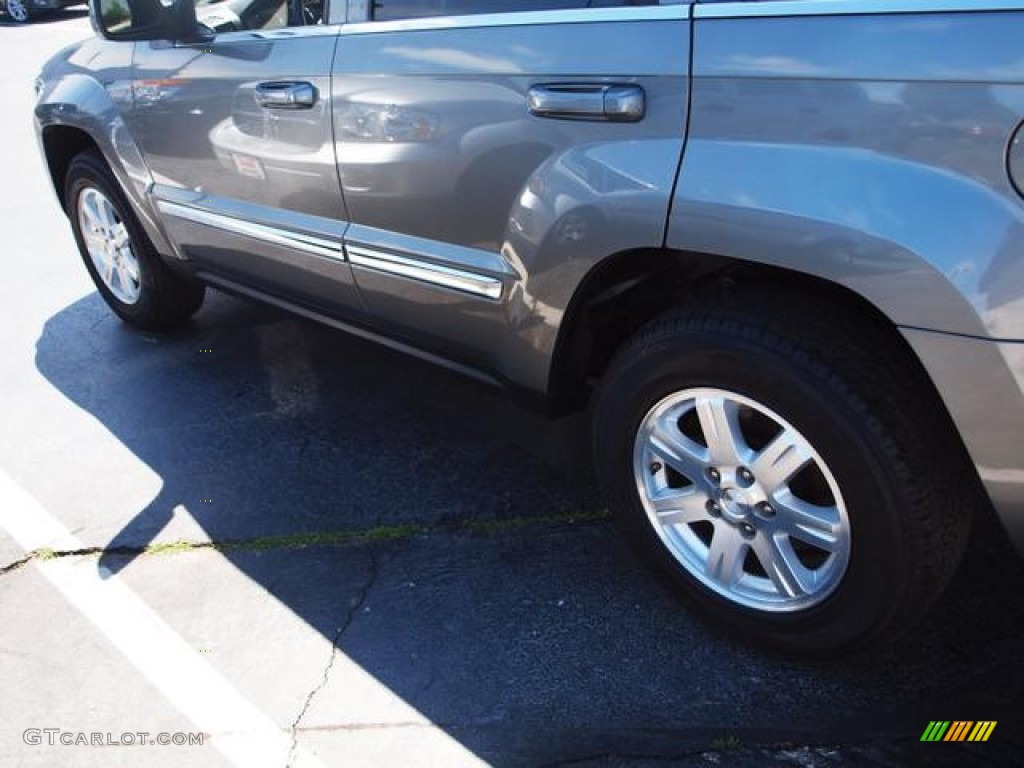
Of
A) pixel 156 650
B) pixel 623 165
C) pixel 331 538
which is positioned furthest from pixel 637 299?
pixel 156 650

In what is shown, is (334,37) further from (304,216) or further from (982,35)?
(982,35)

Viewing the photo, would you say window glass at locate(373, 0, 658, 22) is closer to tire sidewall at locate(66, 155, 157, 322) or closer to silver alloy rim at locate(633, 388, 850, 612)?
silver alloy rim at locate(633, 388, 850, 612)

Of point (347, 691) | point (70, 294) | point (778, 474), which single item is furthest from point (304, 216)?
point (70, 294)

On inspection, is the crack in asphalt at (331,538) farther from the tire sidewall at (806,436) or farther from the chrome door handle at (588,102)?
the chrome door handle at (588,102)

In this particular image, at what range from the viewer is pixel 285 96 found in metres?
2.89

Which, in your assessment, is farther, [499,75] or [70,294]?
[70,294]

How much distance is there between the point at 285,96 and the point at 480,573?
1.54 m

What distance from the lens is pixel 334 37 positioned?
9.11 feet

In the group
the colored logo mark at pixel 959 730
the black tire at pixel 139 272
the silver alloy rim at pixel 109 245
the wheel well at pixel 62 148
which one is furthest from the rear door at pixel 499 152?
the wheel well at pixel 62 148

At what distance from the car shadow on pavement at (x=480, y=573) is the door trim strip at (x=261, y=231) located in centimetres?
72

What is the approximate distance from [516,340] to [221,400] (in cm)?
173

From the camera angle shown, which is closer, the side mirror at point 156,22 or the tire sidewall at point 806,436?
the tire sidewall at point 806,436

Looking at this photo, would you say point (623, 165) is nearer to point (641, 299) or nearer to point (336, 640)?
point (641, 299)

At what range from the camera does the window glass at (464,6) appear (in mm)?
2205
